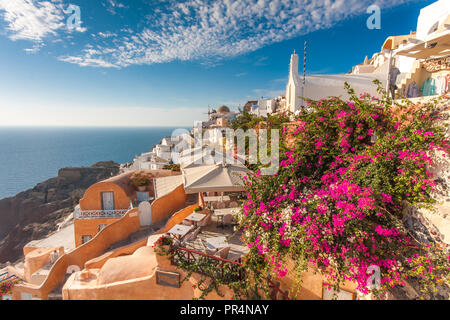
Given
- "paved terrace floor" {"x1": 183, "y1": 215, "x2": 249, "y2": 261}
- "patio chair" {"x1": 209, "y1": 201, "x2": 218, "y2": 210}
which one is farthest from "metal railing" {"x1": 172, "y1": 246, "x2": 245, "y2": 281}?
"patio chair" {"x1": 209, "y1": 201, "x2": 218, "y2": 210}

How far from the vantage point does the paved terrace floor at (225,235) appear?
6.43 meters

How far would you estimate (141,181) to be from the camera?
1407cm

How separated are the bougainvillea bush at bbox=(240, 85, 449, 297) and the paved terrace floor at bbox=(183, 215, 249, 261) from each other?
1304 millimetres

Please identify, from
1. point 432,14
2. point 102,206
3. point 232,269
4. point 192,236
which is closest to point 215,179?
point 192,236

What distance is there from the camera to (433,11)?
1078cm

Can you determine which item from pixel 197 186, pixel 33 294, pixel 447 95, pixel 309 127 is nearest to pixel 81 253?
pixel 33 294

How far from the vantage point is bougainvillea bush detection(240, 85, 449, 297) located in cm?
390

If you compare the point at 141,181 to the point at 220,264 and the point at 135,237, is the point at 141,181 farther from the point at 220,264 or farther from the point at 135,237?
the point at 220,264

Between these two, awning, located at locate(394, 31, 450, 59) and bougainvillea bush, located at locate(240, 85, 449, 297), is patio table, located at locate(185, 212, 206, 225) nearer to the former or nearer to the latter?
bougainvillea bush, located at locate(240, 85, 449, 297)

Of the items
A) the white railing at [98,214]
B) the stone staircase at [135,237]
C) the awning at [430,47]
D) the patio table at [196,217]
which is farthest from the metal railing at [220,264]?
the white railing at [98,214]

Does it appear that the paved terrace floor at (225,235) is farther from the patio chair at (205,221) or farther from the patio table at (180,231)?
the patio table at (180,231)

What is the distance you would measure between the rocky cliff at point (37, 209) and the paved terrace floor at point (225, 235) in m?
24.1

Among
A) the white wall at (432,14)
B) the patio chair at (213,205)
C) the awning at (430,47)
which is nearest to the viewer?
the awning at (430,47)

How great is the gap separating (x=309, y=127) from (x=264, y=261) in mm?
3498
